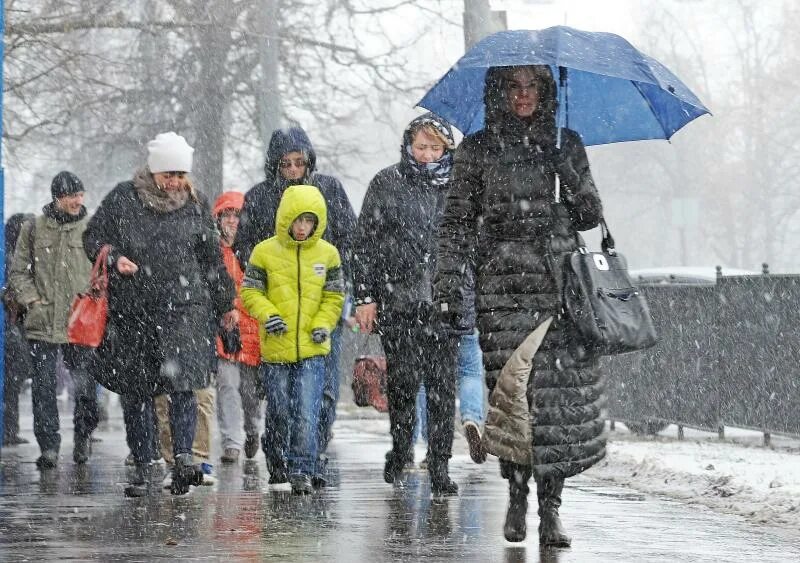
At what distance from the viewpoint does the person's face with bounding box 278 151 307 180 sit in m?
9.55

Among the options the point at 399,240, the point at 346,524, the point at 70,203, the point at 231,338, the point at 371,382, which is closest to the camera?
the point at 346,524

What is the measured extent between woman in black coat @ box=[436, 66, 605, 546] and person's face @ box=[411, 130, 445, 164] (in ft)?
6.93

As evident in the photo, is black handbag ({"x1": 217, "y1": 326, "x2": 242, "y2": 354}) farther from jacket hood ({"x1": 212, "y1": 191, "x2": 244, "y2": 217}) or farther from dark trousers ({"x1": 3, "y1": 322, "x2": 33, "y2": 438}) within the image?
dark trousers ({"x1": 3, "y1": 322, "x2": 33, "y2": 438})

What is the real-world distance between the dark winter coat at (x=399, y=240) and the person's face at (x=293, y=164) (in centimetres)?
63

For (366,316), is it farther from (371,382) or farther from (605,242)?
(605,242)

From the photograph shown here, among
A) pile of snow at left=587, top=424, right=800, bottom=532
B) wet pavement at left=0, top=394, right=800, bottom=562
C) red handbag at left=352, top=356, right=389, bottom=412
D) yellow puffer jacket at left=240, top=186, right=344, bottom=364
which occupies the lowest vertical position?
pile of snow at left=587, top=424, right=800, bottom=532

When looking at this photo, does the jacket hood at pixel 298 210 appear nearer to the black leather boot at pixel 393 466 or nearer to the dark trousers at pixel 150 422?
the dark trousers at pixel 150 422

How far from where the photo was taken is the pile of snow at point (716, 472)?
8.27 m

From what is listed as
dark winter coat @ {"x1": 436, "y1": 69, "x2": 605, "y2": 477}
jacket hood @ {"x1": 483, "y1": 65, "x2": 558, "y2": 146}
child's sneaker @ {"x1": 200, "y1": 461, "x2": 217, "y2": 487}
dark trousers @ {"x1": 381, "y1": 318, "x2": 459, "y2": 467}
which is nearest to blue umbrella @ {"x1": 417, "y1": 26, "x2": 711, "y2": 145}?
jacket hood @ {"x1": 483, "y1": 65, "x2": 558, "y2": 146}

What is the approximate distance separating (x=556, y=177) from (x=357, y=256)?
100 inches

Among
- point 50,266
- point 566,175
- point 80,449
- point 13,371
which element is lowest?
point 80,449

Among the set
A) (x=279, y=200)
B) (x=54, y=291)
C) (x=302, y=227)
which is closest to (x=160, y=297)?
(x=302, y=227)

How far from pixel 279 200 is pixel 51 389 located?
266cm

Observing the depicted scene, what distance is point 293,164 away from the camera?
9.57 metres
